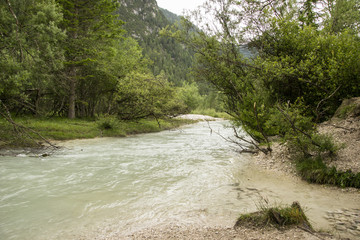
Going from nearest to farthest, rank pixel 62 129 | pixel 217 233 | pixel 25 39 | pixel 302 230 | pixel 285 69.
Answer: pixel 302 230 → pixel 217 233 → pixel 285 69 → pixel 25 39 → pixel 62 129

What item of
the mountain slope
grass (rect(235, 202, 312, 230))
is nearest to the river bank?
grass (rect(235, 202, 312, 230))

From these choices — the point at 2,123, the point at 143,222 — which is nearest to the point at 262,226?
the point at 143,222

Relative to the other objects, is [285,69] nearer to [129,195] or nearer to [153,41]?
[129,195]

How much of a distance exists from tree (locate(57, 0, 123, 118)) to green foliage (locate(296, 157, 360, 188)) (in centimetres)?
1642

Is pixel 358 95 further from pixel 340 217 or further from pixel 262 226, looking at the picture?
pixel 262 226

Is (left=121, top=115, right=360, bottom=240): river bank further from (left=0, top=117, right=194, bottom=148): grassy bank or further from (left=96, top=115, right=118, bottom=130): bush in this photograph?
(left=96, top=115, right=118, bottom=130): bush

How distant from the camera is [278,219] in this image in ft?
11.4

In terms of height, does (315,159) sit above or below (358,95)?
below

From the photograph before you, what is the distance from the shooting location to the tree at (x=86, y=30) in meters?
18.5

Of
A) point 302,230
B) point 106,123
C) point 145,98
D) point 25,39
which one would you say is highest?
point 25,39

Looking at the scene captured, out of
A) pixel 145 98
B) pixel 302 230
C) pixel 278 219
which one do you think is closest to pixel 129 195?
pixel 278 219

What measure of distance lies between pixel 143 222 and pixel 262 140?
785cm

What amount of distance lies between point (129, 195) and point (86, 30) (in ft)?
63.0

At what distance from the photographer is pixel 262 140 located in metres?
10.7
